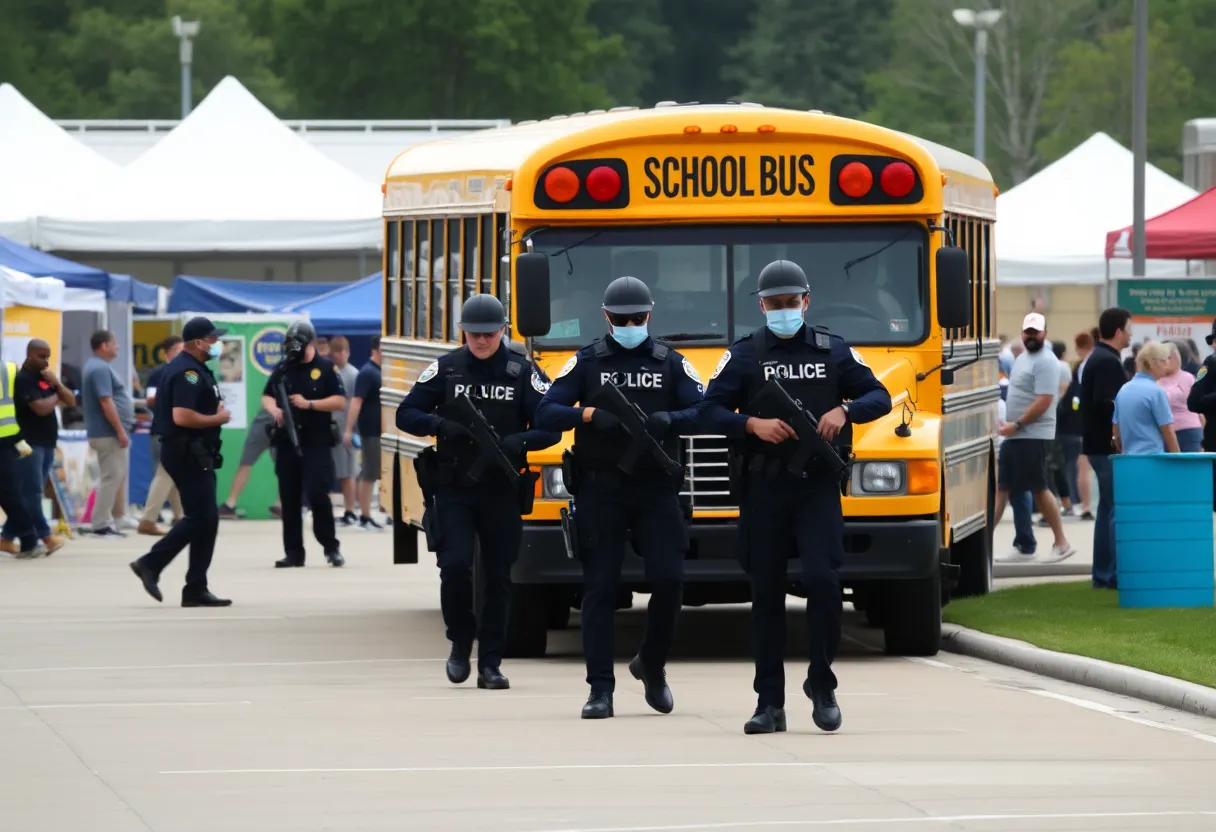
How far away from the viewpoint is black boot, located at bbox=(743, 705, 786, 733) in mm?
10766

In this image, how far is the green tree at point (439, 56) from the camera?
75.2 meters

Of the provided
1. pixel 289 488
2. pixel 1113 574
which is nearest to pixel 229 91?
pixel 289 488

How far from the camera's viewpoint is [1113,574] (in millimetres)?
17109

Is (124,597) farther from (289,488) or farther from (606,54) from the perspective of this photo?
(606,54)

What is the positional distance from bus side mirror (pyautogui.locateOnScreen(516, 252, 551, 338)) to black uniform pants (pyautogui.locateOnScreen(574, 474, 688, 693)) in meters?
1.89

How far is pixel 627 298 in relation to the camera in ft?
37.2

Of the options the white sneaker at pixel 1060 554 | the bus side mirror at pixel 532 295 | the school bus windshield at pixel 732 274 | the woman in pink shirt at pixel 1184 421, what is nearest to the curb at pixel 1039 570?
the white sneaker at pixel 1060 554

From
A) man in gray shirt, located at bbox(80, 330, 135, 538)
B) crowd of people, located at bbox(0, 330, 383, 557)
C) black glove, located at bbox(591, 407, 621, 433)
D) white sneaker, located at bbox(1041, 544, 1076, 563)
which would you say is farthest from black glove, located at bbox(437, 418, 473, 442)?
man in gray shirt, located at bbox(80, 330, 135, 538)

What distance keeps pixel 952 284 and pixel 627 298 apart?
2.52 metres

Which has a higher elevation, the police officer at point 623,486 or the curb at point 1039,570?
the police officer at point 623,486

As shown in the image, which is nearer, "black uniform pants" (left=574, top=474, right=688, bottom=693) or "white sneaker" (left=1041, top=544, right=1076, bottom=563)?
"black uniform pants" (left=574, top=474, right=688, bottom=693)

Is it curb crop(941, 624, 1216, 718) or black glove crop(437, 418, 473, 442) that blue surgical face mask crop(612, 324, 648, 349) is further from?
curb crop(941, 624, 1216, 718)

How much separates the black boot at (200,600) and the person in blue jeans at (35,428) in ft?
15.6

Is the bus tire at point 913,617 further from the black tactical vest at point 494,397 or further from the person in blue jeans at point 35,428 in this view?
the person in blue jeans at point 35,428
